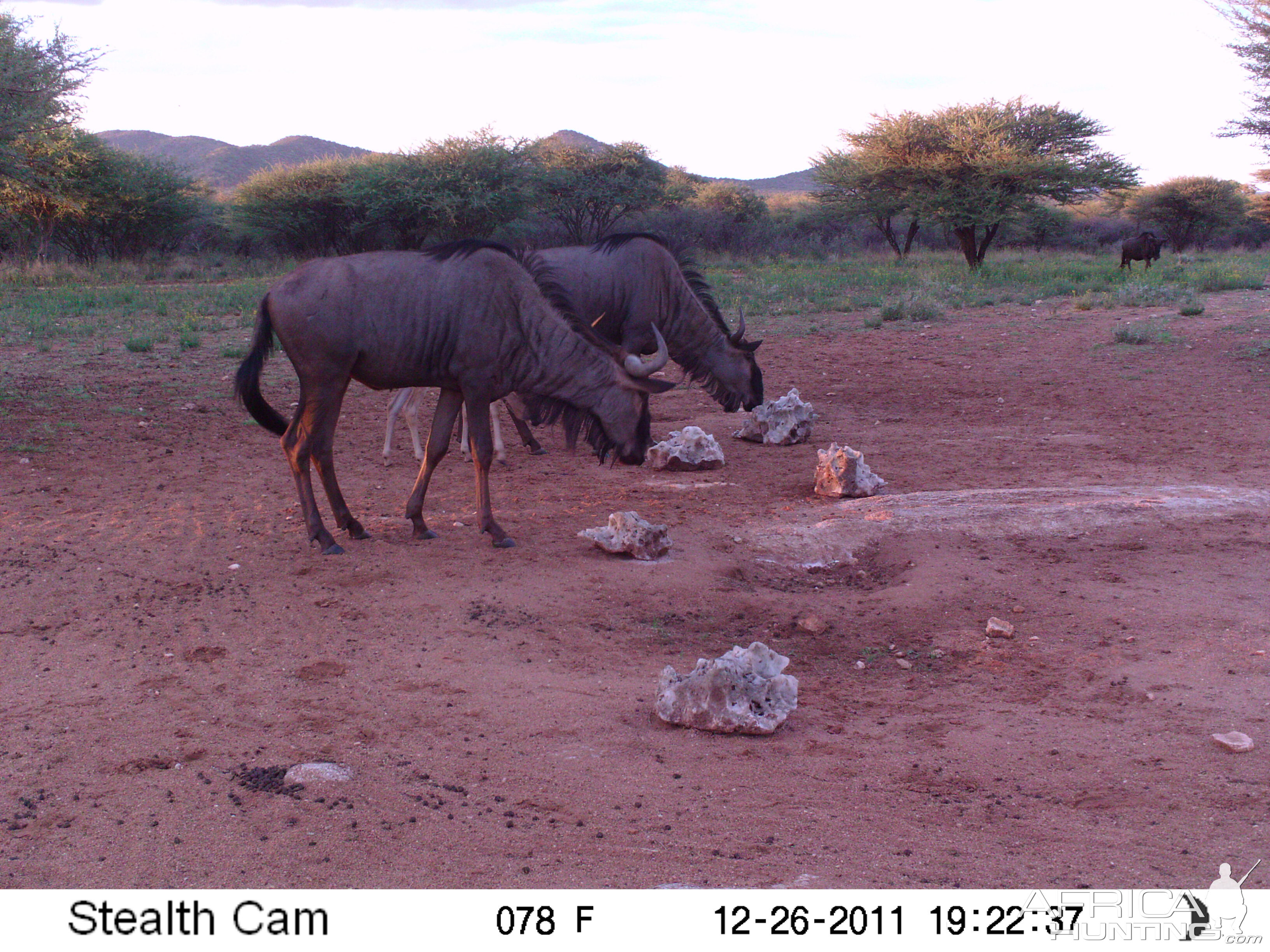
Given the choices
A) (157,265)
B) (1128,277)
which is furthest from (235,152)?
(1128,277)

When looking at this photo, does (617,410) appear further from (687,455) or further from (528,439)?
(528,439)

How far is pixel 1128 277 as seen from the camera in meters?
21.3

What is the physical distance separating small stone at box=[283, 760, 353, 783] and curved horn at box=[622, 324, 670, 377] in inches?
125

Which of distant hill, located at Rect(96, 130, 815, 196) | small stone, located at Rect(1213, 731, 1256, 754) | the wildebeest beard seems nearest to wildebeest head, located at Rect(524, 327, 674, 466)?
the wildebeest beard

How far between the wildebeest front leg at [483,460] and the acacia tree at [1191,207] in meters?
42.0

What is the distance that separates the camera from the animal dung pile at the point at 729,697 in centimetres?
360

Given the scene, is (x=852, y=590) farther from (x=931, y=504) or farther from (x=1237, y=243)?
(x=1237, y=243)

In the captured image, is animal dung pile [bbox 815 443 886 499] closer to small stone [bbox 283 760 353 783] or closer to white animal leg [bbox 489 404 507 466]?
white animal leg [bbox 489 404 507 466]

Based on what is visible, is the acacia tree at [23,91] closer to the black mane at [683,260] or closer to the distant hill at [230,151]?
the black mane at [683,260]

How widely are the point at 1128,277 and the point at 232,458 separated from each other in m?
20.0

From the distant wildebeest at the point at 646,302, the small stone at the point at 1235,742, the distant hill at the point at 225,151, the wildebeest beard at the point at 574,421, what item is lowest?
the small stone at the point at 1235,742

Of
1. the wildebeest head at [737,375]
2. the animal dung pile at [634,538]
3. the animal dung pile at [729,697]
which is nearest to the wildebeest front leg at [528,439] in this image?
the wildebeest head at [737,375]

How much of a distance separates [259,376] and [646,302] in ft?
10.6

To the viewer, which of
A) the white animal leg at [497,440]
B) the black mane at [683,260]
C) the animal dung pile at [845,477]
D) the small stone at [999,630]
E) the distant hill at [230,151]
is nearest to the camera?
the small stone at [999,630]
